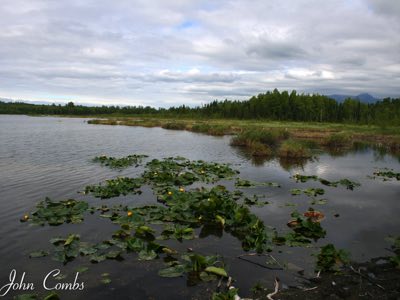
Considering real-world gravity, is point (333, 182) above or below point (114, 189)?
below

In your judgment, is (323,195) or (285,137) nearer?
(323,195)

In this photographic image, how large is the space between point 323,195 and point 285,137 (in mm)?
27277

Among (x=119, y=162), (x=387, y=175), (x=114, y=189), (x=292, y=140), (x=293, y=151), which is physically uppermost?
(x=292, y=140)

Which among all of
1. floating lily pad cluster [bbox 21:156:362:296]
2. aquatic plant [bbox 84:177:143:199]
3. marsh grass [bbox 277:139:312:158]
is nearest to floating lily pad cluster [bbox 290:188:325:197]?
floating lily pad cluster [bbox 21:156:362:296]

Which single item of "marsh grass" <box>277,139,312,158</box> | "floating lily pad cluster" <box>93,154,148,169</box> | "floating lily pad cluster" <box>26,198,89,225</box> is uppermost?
"marsh grass" <box>277,139,312,158</box>

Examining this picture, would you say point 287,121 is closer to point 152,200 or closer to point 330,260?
point 152,200

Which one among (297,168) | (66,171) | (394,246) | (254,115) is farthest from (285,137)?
(254,115)

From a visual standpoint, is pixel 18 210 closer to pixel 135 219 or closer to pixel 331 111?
pixel 135 219

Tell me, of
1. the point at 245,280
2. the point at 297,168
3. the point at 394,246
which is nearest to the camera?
the point at 245,280

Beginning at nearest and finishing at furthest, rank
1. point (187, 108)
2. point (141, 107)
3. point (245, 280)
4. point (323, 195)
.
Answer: point (245, 280)
point (323, 195)
point (187, 108)
point (141, 107)

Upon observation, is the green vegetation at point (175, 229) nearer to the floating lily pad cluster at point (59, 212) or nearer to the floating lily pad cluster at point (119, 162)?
the floating lily pad cluster at point (59, 212)

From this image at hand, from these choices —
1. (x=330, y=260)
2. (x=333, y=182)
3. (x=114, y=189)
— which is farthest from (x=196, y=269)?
(x=333, y=182)

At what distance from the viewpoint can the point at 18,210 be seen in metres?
12.9

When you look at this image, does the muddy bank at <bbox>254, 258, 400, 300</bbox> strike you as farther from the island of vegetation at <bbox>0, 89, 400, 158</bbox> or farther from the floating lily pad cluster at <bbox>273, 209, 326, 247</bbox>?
the island of vegetation at <bbox>0, 89, 400, 158</bbox>
